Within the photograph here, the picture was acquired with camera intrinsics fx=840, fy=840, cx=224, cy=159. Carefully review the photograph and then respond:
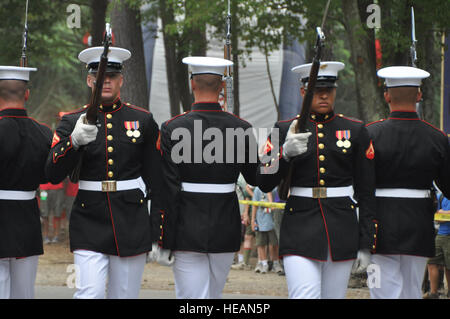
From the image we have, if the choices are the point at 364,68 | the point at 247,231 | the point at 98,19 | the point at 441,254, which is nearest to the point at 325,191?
the point at 441,254

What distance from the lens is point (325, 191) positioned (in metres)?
5.96

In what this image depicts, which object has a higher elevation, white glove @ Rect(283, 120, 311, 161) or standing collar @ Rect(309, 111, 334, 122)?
standing collar @ Rect(309, 111, 334, 122)

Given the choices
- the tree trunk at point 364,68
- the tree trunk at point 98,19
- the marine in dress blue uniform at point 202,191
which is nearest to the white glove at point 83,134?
the marine in dress blue uniform at point 202,191

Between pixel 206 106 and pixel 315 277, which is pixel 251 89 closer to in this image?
pixel 206 106

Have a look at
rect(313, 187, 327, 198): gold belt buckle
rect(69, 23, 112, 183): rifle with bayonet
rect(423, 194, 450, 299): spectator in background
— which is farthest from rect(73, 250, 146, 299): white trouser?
rect(423, 194, 450, 299): spectator in background

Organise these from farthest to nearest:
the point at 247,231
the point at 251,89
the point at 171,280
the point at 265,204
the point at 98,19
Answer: the point at 251,89, the point at 98,19, the point at 247,231, the point at 265,204, the point at 171,280

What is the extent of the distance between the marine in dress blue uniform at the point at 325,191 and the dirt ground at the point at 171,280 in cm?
490

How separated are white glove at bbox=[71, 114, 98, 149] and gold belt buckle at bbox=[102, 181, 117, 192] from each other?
40cm

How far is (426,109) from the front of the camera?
14.4m

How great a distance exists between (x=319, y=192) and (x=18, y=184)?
2.28 meters

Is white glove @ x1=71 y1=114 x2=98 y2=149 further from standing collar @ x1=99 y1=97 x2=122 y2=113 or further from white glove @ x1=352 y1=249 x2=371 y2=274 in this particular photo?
white glove @ x1=352 y1=249 x2=371 y2=274

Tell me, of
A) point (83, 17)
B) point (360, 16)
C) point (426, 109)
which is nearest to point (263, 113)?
point (83, 17)

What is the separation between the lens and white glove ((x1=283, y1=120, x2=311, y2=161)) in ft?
18.6

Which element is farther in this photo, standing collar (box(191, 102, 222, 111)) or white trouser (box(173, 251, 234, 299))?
Result: standing collar (box(191, 102, 222, 111))
